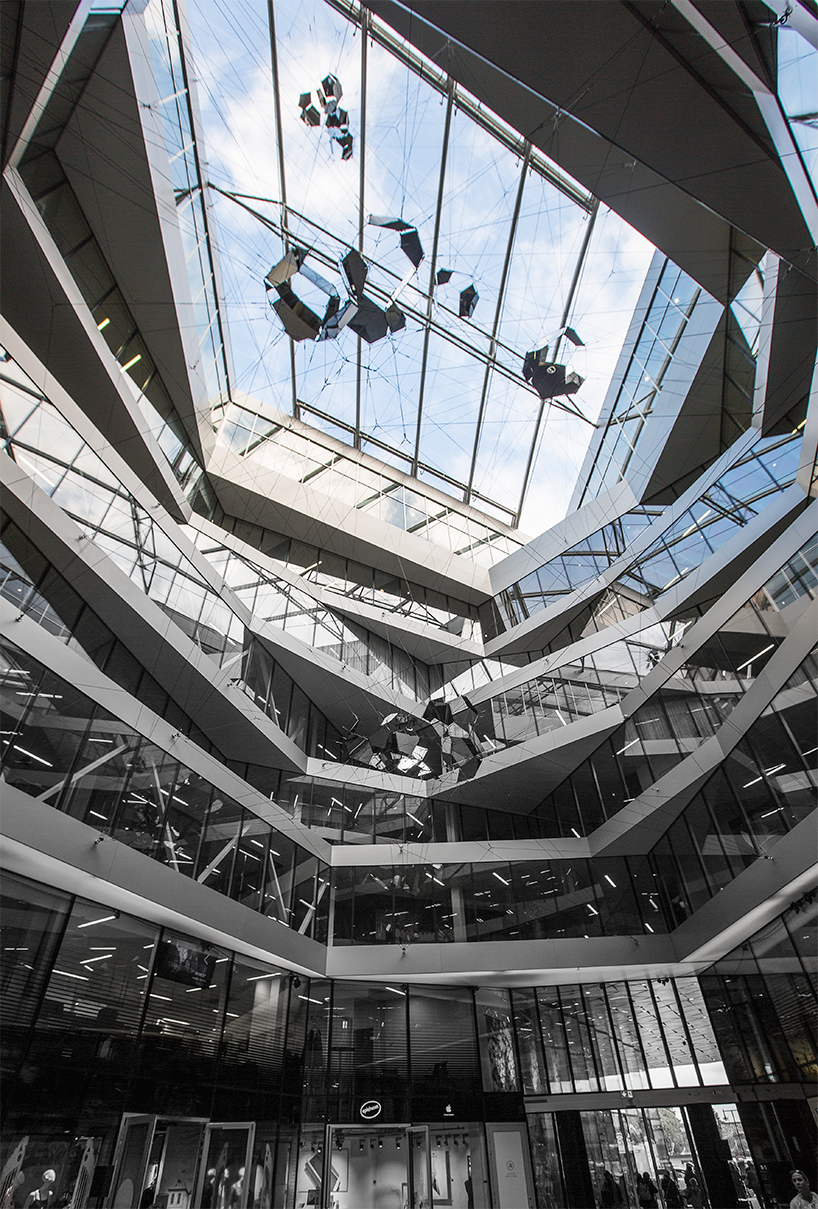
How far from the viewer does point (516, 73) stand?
30.9 feet

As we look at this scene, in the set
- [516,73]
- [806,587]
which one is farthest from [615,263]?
[806,587]

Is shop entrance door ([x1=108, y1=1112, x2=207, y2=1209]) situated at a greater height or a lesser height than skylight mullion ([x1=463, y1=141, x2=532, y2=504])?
lesser

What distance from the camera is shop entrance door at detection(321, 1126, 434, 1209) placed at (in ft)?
42.9

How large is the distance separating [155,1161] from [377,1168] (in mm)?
5786

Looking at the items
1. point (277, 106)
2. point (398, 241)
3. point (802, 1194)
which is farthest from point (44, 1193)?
point (277, 106)

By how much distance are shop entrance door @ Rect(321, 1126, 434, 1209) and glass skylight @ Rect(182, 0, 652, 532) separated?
52.3ft

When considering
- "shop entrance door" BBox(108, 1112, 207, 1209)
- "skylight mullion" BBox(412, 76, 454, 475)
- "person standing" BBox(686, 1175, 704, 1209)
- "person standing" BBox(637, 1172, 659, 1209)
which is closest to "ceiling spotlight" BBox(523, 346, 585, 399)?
"skylight mullion" BBox(412, 76, 454, 475)

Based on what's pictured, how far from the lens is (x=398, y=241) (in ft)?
32.0

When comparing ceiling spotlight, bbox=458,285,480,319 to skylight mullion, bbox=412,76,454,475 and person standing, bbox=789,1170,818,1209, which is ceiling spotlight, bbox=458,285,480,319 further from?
person standing, bbox=789,1170,818,1209

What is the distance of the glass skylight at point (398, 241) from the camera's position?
13672mm

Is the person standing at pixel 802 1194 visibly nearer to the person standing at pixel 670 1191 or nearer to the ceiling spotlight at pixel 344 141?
the person standing at pixel 670 1191

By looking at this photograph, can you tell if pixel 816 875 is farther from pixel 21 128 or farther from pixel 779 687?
pixel 21 128

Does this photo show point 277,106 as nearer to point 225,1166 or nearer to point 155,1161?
point 155,1161

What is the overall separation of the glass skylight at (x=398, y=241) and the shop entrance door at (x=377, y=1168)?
52.3ft
